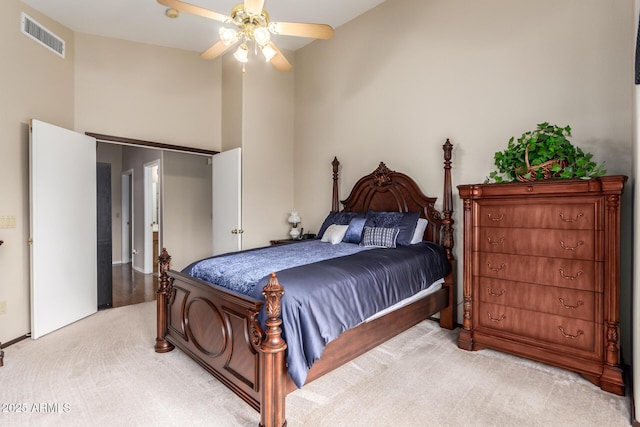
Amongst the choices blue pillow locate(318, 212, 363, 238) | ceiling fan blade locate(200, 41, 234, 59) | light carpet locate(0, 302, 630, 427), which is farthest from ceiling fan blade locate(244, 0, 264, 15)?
light carpet locate(0, 302, 630, 427)

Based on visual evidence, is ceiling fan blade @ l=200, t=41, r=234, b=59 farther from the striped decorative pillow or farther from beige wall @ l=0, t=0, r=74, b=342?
the striped decorative pillow

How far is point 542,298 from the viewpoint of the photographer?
242 cm

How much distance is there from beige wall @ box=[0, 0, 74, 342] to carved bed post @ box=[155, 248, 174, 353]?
1.47 m

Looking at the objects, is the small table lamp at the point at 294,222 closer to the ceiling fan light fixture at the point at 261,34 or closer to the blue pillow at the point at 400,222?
the blue pillow at the point at 400,222

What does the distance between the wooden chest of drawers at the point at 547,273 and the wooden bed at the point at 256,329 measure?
536 millimetres

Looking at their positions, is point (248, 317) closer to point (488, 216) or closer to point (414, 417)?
point (414, 417)

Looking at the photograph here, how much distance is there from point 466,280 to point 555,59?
2033mm

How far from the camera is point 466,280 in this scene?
2801mm

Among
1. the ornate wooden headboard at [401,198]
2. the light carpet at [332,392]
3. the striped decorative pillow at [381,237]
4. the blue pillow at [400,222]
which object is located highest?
the ornate wooden headboard at [401,198]

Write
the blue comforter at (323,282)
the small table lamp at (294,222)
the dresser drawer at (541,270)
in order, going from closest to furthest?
the blue comforter at (323,282)
the dresser drawer at (541,270)
the small table lamp at (294,222)

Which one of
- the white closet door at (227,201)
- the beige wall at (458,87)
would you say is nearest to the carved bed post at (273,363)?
the beige wall at (458,87)

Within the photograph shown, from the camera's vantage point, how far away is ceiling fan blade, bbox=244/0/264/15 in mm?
2232

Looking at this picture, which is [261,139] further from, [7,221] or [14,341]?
[14,341]

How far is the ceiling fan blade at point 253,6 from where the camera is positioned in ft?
7.32
